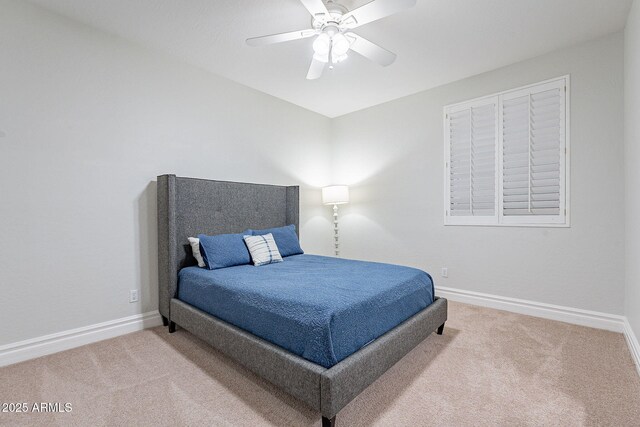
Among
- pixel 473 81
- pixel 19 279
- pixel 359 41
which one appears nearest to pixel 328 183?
pixel 473 81

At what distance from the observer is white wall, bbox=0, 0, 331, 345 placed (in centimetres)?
218

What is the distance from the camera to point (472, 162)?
3.44 meters

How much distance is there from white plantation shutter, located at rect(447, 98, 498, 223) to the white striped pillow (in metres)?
2.17

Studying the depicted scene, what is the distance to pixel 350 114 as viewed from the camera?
15.3 ft

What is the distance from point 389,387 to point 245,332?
975 millimetres

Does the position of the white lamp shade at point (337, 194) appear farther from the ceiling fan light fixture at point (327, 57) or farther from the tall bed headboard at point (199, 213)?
the ceiling fan light fixture at point (327, 57)

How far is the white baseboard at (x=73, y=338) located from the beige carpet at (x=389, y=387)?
2.9 inches

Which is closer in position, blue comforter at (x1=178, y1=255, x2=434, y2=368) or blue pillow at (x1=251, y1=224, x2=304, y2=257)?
blue comforter at (x1=178, y1=255, x2=434, y2=368)

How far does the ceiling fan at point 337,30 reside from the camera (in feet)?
6.08

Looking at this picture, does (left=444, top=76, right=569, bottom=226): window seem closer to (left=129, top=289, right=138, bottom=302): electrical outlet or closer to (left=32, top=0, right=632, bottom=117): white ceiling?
(left=32, top=0, right=632, bottom=117): white ceiling

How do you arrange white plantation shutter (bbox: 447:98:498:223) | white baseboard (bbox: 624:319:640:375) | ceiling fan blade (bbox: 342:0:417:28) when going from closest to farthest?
1. ceiling fan blade (bbox: 342:0:417:28)
2. white baseboard (bbox: 624:319:640:375)
3. white plantation shutter (bbox: 447:98:498:223)

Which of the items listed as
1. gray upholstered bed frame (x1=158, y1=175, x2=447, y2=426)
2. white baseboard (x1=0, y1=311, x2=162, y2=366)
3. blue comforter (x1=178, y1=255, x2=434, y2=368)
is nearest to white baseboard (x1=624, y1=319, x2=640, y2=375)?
gray upholstered bed frame (x1=158, y1=175, x2=447, y2=426)

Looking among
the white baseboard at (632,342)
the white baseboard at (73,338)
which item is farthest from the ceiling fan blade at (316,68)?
the white baseboard at (632,342)

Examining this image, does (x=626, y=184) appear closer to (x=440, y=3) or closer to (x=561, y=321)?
(x=561, y=321)
